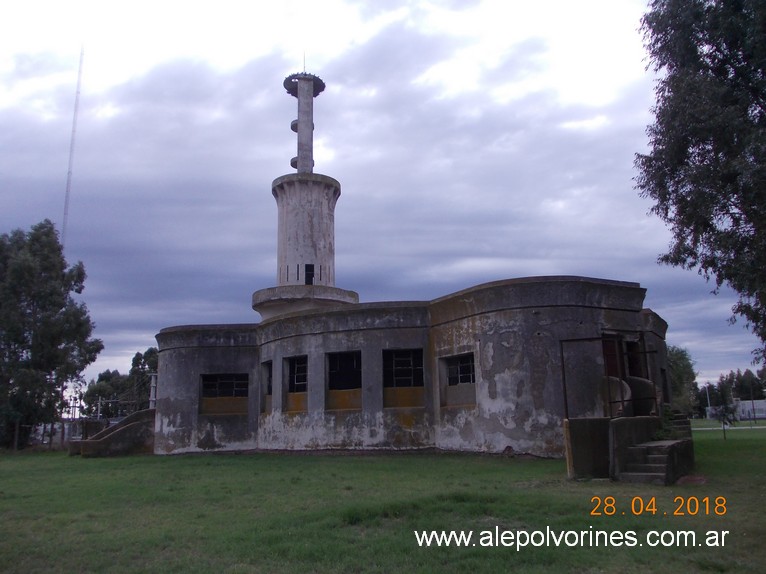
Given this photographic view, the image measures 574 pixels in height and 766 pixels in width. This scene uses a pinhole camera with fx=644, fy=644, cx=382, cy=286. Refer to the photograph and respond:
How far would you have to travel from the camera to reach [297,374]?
23.7m

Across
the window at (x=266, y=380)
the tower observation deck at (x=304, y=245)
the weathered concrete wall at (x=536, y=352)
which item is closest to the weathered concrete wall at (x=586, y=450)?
the weathered concrete wall at (x=536, y=352)

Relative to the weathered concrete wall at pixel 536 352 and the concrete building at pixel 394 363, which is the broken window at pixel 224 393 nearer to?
the concrete building at pixel 394 363

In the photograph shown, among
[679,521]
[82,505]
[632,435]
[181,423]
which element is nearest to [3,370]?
[181,423]

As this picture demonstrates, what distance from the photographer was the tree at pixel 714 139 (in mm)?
12438

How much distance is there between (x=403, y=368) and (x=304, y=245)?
34.6 ft

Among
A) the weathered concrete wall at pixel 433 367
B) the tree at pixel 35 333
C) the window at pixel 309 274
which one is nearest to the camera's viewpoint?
the weathered concrete wall at pixel 433 367

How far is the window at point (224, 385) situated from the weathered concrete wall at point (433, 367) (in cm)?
45

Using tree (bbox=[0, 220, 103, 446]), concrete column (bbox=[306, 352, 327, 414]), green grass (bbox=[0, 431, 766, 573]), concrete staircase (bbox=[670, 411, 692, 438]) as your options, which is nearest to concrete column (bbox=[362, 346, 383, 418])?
concrete column (bbox=[306, 352, 327, 414])

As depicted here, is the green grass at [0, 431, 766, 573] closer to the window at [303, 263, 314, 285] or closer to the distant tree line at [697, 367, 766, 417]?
the window at [303, 263, 314, 285]

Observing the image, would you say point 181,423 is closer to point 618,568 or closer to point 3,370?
point 3,370

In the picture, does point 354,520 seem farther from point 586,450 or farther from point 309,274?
point 309,274
